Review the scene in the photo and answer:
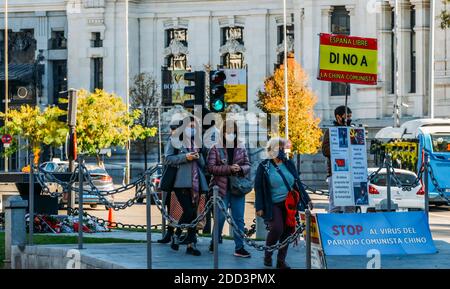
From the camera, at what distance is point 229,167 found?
908 inches

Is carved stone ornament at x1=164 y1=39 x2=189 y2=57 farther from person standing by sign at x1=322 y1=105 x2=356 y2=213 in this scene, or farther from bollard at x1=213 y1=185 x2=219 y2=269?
bollard at x1=213 y1=185 x2=219 y2=269

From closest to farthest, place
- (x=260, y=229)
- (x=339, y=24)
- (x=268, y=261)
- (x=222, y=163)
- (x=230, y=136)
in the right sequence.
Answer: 1. (x=268, y=261)
2. (x=230, y=136)
3. (x=222, y=163)
4. (x=260, y=229)
5. (x=339, y=24)

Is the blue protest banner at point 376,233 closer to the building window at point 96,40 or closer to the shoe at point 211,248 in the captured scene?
the shoe at point 211,248

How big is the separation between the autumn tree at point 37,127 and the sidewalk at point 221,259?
195 feet

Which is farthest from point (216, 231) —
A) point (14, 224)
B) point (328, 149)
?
point (14, 224)

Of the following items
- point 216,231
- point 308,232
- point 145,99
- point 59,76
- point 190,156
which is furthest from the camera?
point 59,76

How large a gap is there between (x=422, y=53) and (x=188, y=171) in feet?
185

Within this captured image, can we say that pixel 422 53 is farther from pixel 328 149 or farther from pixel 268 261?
pixel 268 261

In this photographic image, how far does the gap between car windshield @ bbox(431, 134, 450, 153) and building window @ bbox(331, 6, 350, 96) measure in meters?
33.9

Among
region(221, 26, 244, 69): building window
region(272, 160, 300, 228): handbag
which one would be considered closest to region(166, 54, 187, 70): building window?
region(221, 26, 244, 69): building window

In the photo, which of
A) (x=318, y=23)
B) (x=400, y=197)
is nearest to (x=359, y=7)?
(x=318, y=23)

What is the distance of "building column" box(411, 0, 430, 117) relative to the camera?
258 feet

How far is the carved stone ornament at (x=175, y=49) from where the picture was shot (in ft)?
341
